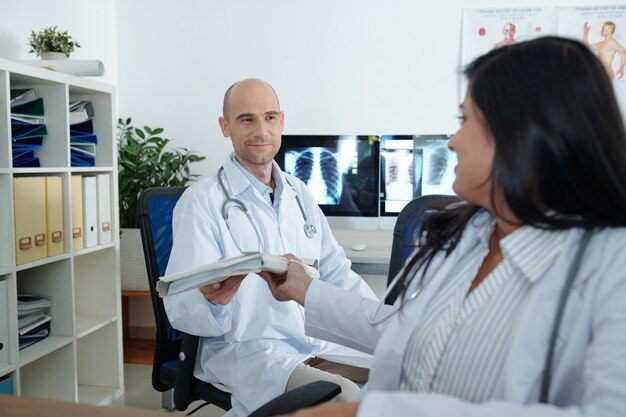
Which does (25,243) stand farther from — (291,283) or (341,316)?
(341,316)

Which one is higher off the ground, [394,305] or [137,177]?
[137,177]

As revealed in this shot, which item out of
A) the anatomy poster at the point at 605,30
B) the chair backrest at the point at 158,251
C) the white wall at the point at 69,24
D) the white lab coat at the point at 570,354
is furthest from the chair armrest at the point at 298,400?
the anatomy poster at the point at 605,30

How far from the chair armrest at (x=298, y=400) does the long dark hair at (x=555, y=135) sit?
Answer: 1.45ft

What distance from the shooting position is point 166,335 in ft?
6.01

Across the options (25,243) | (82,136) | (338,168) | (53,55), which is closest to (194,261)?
(25,243)

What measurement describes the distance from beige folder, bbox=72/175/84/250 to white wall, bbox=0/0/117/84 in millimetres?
611

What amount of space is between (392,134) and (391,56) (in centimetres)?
43

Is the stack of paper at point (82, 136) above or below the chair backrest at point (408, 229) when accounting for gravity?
above

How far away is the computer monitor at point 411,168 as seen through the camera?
296 centimetres

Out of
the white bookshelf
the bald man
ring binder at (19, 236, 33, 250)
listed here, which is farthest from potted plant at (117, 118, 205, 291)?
the bald man

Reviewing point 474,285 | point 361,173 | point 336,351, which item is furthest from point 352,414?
point 361,173

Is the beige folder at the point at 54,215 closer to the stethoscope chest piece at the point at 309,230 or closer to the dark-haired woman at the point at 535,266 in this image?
the stethoscope chest piece at the point at 309,230

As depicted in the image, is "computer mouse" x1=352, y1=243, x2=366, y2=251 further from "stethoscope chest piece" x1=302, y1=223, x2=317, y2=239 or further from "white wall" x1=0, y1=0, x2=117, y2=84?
"white wall" x1=0, y1=0, x2=117, y2=84

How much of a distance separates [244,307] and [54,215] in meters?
1.05
